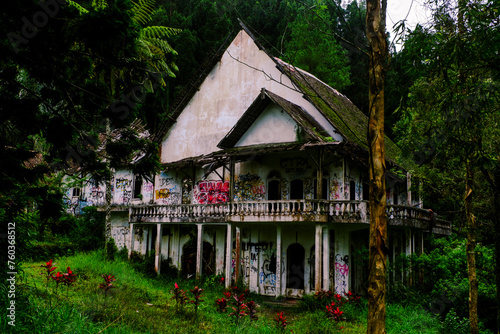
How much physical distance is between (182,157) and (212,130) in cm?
261

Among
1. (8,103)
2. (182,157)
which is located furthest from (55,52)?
(182,157)

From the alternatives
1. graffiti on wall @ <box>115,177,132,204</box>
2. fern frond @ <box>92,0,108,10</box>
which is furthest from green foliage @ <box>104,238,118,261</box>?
fern frond @ <box>92,0,108,10</box>

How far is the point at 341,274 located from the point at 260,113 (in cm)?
824

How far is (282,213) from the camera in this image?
17.6m

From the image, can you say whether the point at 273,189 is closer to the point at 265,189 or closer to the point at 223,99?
the point at 265,189

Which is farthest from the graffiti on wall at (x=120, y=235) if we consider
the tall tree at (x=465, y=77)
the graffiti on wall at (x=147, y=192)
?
the tall tree at (x=465, y=77)

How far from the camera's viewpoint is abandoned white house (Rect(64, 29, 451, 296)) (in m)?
17.8

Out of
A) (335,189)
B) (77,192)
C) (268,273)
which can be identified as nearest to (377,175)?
(335,189)

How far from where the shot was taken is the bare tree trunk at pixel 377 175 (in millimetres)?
5004

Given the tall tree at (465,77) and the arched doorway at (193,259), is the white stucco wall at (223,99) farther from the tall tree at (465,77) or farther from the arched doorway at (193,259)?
the tall tree at (465,77)

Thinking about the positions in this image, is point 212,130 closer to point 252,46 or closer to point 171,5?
point 252,46

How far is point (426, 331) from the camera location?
12656 millimetres

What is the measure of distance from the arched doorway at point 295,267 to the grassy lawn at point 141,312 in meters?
1.64

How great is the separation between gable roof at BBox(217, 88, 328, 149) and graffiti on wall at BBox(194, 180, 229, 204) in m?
2.84
